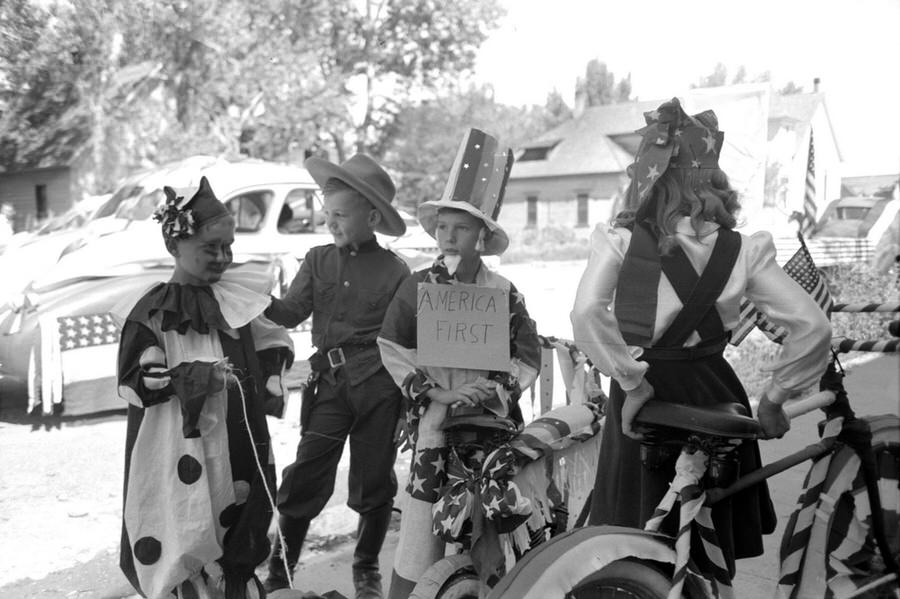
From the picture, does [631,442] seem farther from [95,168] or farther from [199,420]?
[95,168]

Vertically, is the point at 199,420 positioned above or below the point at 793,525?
above

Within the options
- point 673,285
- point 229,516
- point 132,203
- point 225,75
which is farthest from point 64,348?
point 225,75

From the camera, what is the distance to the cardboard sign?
297 cm

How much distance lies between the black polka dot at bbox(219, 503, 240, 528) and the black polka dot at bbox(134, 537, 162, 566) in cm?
23

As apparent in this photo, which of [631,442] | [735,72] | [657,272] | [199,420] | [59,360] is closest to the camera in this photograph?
[657,272]

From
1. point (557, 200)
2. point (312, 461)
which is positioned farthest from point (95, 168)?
point (312, 461)

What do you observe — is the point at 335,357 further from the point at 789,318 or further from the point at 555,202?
the point at 555,202

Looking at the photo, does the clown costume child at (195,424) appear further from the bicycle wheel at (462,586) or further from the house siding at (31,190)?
the house siding at (31,190)

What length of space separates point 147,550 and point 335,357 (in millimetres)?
1058

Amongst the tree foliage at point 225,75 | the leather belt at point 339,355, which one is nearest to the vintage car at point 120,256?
the tree foliage at point 225,75

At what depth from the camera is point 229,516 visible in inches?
124

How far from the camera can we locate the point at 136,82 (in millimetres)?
12141

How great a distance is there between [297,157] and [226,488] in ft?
63.0

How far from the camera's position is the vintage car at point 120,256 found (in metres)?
6.50
